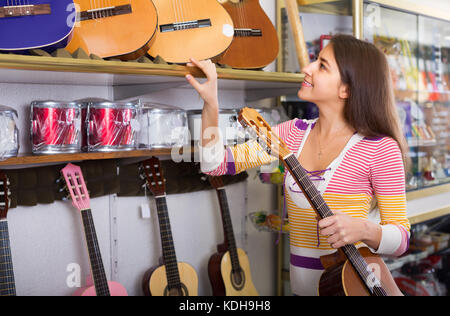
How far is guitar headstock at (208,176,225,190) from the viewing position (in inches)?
84.8

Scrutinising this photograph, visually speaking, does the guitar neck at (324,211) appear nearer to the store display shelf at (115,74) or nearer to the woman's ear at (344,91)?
the woman's ear at (344,91)

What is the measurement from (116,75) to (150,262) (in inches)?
36.2

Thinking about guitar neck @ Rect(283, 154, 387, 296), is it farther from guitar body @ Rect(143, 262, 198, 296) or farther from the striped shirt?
guitar body @ Rect(143, 262, 198, 296)

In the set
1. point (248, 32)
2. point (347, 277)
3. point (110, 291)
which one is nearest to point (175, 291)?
point (110, 291)

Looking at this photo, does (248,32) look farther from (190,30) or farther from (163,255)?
(163,255)

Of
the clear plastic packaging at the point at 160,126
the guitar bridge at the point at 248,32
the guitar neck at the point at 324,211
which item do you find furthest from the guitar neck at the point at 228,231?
the guitar neck at the point at 324,211

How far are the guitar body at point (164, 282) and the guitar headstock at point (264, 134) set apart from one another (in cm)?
77

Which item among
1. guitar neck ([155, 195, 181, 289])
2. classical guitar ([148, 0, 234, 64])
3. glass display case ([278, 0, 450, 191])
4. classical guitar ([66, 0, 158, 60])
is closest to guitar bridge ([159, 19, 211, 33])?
classical guitar ([148, 0, 234, 64])

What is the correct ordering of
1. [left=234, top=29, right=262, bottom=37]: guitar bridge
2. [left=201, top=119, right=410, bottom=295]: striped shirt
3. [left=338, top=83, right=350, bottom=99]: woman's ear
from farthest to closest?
[left=234, top=29, right=262, bottom=37]: guitar bridge < [left=338, top=83, right=350, bottom=99]: woman's ear < [left=201, top=119, right=410, bottom=295]: striped shirt

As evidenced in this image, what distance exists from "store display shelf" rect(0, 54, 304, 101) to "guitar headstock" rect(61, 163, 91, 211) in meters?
0.31

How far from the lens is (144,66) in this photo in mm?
1469

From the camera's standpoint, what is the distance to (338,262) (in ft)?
4.62

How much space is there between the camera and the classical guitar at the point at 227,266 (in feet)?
7.00
